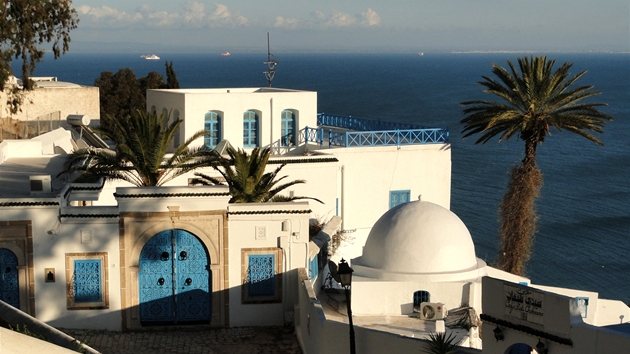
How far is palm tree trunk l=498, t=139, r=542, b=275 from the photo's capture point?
2889cm

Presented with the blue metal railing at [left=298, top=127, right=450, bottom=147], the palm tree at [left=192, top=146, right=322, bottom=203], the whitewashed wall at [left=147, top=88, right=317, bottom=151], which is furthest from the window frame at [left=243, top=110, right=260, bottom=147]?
the palm tree at [left=192, top=146, right=322, bottom=203]

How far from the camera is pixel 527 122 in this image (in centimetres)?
2934

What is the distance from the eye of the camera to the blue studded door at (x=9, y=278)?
17953mm

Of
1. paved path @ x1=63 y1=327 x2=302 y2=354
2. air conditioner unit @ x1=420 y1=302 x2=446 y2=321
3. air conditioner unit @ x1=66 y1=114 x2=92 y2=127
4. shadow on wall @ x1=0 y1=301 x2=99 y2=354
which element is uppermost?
air conditioner unit @ x1=66 y1=114 x2=92 y2=127

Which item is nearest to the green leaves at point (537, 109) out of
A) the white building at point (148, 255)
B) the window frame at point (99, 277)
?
the white building at point (148, 255)

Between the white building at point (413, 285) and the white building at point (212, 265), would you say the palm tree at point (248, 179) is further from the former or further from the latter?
the white building at point (413, 285)

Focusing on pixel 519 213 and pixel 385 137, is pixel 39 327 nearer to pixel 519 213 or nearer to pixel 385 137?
pixel 385 137

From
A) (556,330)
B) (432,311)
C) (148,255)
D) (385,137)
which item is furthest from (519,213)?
(556,330)

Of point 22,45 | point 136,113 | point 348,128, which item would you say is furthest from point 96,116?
point 136,113

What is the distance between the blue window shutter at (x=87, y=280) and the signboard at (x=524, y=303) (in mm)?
8769

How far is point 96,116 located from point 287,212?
82.2ft

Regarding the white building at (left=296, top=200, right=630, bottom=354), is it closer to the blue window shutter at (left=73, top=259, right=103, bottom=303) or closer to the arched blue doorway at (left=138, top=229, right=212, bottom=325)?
the arched blue doorway at (left=138, top=229, right=212, bottom=325)

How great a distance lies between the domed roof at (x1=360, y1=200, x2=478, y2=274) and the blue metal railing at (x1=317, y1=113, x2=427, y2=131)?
420 inches

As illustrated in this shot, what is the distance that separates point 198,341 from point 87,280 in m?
2.61
